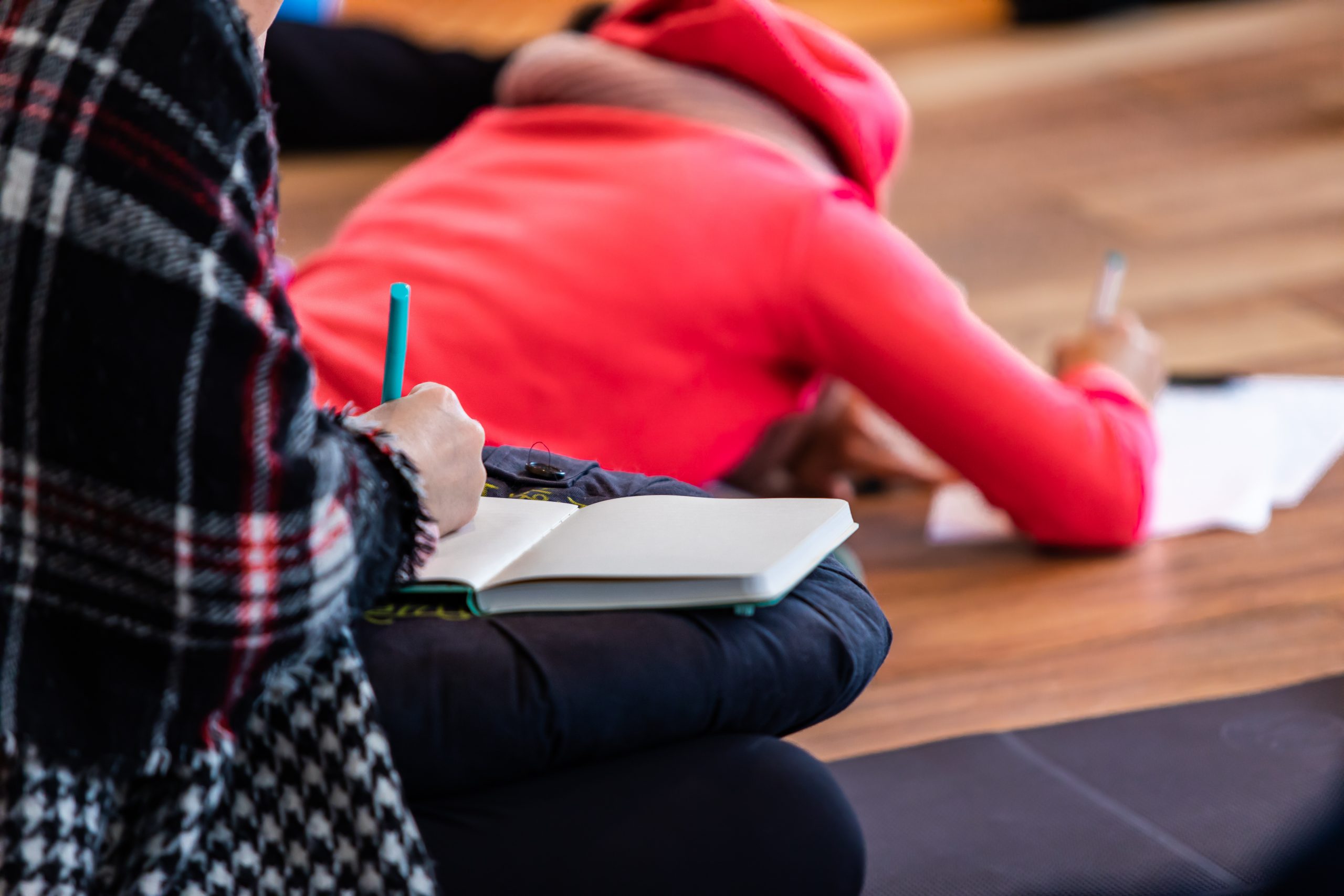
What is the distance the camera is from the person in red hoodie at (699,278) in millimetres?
1120

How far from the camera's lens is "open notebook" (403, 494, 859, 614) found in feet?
2.21

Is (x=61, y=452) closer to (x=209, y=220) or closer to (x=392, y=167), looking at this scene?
(x=209, y=220)

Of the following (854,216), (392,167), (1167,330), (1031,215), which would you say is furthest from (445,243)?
(392,167)

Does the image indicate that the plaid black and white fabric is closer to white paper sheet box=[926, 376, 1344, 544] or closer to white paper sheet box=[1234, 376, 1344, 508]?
white paper sheet box=[926, 376, 1344, 544]

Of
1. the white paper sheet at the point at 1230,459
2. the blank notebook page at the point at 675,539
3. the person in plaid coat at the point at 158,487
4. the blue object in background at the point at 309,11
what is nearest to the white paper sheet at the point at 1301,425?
the white paper sheet at the point at 1230,459

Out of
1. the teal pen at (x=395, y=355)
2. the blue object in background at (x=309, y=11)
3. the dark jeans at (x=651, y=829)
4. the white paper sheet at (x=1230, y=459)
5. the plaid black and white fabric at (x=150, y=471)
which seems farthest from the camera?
the blue object in background at (x=309, y=11)

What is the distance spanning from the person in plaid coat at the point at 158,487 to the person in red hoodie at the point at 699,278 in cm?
41

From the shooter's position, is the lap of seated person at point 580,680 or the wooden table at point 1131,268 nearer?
the lap of seated person at point 580,680

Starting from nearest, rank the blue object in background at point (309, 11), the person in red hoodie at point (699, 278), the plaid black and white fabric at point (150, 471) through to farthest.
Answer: the plaid black and white fabric at point (150, 471) < the person in red hoodie at point (699, 278) < the blue object in background at point (309, 11)

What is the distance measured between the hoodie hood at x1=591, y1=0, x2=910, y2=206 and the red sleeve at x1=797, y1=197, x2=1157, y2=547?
0.30ft

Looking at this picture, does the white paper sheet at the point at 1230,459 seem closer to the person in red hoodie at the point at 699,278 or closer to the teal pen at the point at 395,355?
the person in red hoodie at the point at 699,278

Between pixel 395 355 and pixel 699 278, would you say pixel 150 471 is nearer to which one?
pixel 395 355

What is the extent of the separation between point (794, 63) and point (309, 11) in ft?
4.66

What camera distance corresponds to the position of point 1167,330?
1738 mm
